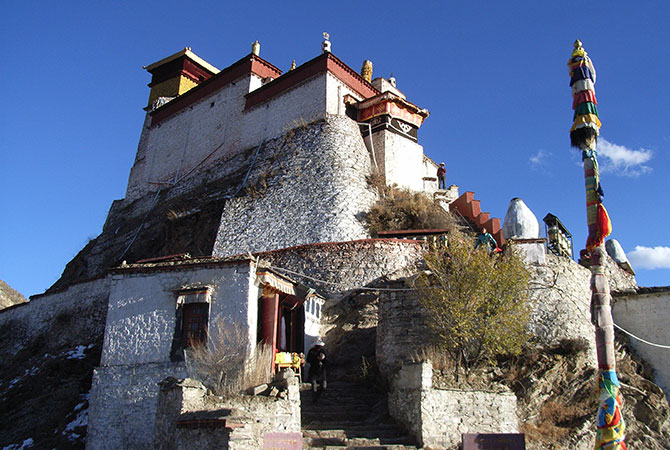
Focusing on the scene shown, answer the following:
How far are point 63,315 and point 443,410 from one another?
567 inches

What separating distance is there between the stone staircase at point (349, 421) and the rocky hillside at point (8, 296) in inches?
1170

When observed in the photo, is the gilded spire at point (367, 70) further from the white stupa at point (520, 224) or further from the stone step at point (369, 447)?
the stone step at point (369, 447)

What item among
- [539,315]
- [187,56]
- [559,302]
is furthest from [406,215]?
[187,56]

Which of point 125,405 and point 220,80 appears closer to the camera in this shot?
point 125,405

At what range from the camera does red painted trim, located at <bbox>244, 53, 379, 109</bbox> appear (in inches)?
1060

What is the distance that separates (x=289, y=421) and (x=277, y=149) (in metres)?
17.0

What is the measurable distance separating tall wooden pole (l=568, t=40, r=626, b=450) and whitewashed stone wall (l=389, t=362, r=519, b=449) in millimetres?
2798

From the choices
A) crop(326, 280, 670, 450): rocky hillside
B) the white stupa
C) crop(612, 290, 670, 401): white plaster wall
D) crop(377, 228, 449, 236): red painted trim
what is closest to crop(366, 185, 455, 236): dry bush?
crop(377, 228, 449, 236): red painted trim

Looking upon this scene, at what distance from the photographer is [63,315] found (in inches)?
821

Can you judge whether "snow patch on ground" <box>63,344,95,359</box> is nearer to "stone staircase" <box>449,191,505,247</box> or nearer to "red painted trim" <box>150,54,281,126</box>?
"stone staircase" <box>449,191,505,247</box>

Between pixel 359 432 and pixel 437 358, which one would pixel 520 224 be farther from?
pixel 359 432

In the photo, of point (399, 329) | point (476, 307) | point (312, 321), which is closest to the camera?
point (476, 307)

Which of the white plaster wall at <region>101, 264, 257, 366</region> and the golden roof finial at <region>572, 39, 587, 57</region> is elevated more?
the golden roof finial at <region>572, 39, 587, 57</region>

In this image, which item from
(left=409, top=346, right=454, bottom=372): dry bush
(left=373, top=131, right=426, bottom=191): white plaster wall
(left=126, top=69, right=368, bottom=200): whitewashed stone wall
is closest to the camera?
(left=409, top=346, right=454, bottom=372): dry bush
